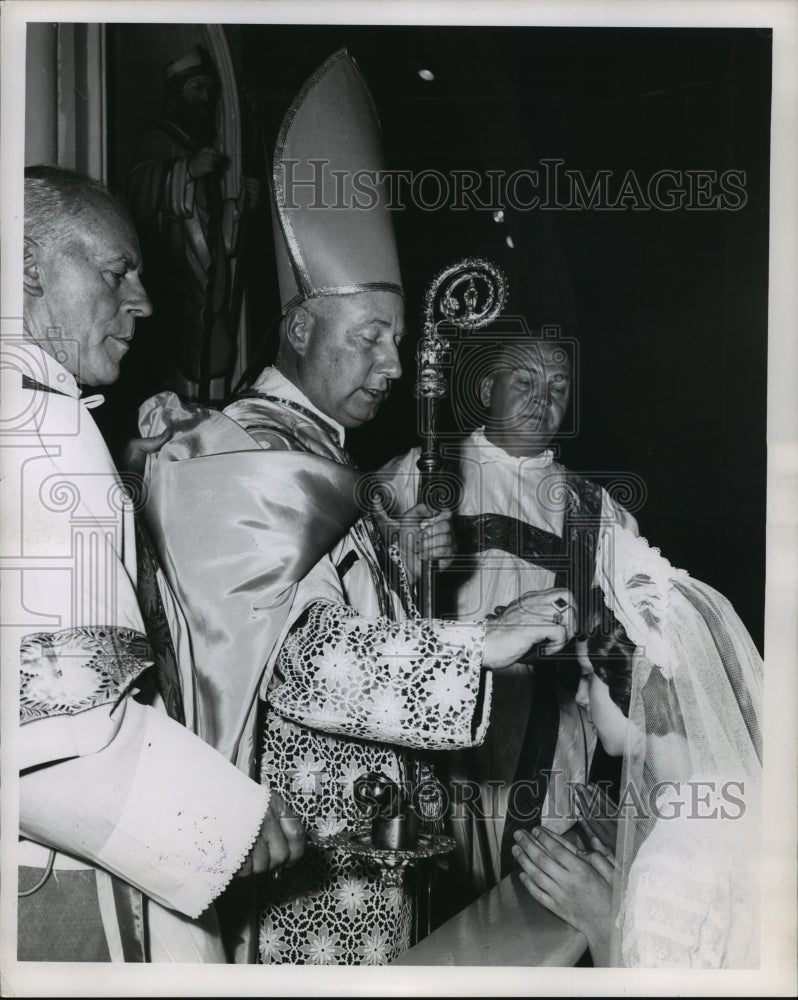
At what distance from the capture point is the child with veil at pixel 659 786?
2.55 meters

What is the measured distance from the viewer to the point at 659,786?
256cm

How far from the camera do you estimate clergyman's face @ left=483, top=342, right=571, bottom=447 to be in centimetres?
255

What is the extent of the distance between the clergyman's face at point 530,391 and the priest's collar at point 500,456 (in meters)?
0.03

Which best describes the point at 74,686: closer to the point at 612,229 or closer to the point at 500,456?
the point at 500,456

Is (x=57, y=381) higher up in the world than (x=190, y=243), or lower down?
lower down

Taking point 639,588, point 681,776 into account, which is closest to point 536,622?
point 639,588

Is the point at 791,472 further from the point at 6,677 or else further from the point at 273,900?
the point at 6,677

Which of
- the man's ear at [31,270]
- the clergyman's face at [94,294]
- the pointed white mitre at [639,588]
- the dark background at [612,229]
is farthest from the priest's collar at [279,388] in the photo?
the pointed white mitre at [639,588]

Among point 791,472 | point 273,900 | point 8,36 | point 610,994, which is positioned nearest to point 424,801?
point 273,900

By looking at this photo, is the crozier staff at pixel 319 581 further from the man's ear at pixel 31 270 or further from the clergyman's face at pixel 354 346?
the man's ear at pixel 31 270

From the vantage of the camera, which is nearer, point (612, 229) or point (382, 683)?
point (382, 683)

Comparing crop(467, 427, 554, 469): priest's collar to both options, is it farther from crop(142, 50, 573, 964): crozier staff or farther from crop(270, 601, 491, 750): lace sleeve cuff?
crop(270, 601, 491, 750): lace sleeve cuff

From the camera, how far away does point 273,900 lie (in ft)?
8.25

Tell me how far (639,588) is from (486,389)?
60 centimetres
